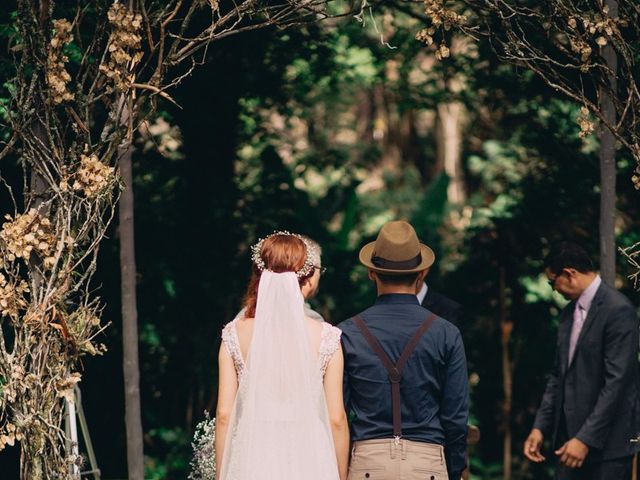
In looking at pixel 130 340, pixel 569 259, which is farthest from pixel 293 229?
pixel 569 259

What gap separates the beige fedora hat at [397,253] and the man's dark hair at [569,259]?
1119 millimetres

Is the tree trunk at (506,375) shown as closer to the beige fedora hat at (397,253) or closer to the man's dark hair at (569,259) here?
the man's dark hair at (569,259)

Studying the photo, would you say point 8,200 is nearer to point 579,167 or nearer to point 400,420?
point 400,420

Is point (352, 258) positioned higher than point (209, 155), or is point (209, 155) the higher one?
point (209, 155)

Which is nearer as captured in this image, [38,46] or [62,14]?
[38,46]

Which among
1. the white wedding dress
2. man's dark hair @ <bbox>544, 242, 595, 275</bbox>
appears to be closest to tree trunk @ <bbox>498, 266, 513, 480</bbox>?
man's dark hair @ <bbox>544, 242, 595, 275</bbox>

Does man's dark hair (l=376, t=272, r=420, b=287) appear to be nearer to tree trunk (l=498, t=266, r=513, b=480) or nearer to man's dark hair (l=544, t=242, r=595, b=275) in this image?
man's dark hair (l=544, t=242, r=595, b=275)

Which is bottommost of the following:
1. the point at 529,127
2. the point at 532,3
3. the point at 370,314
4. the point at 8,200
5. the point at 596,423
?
the point at 596,423

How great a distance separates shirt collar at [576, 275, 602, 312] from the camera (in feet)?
18.4

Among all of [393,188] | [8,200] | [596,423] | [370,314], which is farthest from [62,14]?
[393,188]

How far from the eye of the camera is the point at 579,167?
9.02 meters

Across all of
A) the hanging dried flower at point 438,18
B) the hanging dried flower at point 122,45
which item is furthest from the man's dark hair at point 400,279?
the hanging dried flower at point 122,45

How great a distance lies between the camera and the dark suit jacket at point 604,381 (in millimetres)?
5414

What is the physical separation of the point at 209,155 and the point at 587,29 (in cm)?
494
